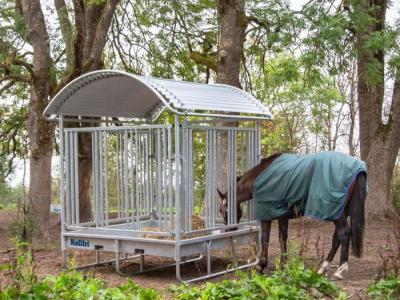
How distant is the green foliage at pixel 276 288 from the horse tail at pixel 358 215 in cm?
127

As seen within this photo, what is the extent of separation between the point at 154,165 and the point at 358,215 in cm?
303

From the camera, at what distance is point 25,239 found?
932cm

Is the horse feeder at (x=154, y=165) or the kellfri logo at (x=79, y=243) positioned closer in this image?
the horse feeder at (x=154, y=165)

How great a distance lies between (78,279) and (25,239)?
403 cm

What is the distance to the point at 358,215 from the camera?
7227mm

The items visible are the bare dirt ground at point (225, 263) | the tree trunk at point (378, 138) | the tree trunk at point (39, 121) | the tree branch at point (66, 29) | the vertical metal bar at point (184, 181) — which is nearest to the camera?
the bare dirt ground at point (225, 263)

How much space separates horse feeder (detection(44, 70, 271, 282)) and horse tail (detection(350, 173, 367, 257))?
4.47 ft

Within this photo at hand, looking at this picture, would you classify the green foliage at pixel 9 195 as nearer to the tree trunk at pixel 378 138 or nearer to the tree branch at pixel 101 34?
the tree branch at pixel 101 34

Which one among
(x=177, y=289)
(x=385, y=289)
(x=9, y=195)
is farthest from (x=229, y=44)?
(x=9, y=195)

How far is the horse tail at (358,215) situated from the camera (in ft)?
23.7

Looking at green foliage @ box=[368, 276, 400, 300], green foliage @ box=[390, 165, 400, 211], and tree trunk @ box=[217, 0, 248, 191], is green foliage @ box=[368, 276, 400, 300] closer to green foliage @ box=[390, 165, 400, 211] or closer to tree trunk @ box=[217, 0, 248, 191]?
tree trunk @ box=[217, 0, 248, 191]

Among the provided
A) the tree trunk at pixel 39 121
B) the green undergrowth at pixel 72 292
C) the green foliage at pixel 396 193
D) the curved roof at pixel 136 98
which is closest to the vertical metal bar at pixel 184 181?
the curved roof at pixel 136 98

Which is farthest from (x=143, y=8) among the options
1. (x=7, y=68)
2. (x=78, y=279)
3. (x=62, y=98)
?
(x=78, y=279)

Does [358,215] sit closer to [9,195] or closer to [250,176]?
[250,176]
